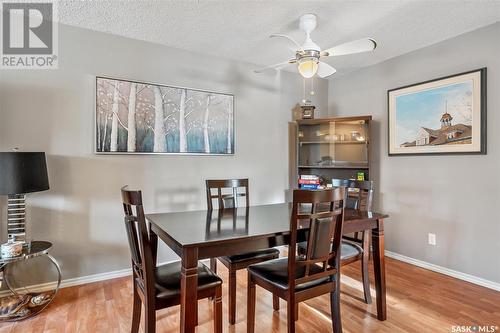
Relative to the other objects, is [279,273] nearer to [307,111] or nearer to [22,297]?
[22,297]

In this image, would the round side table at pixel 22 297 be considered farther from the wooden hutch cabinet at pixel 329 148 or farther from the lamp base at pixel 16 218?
the wooden hutch cabinet at pixel 329 148

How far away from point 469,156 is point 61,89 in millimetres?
4060

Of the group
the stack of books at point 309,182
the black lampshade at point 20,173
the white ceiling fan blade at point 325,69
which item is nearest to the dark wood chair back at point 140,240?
the black lampshade at point 20,173

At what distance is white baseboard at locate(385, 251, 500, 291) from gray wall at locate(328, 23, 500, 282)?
41 mm

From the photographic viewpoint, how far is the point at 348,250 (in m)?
2.33

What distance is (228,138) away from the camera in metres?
3.55

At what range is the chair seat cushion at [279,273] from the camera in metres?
1.69

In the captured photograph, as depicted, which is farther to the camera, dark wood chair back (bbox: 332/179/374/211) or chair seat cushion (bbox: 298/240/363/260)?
dark wood chair back (bbox: 332/179/374/211)

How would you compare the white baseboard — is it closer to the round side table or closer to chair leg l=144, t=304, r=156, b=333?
chair leg l=144, t=304, r=156, b=333

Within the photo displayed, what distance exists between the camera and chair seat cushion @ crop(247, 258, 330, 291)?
1.69m

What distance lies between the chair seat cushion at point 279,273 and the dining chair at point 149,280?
288 mm

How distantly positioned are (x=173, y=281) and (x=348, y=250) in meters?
1.43

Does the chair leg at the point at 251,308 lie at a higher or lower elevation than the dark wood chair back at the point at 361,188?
lower

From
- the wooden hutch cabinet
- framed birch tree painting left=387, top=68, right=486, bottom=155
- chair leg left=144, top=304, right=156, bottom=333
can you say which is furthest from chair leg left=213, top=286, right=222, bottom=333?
framed birch tree painting left=387, top=68, right=486, bottom=155
